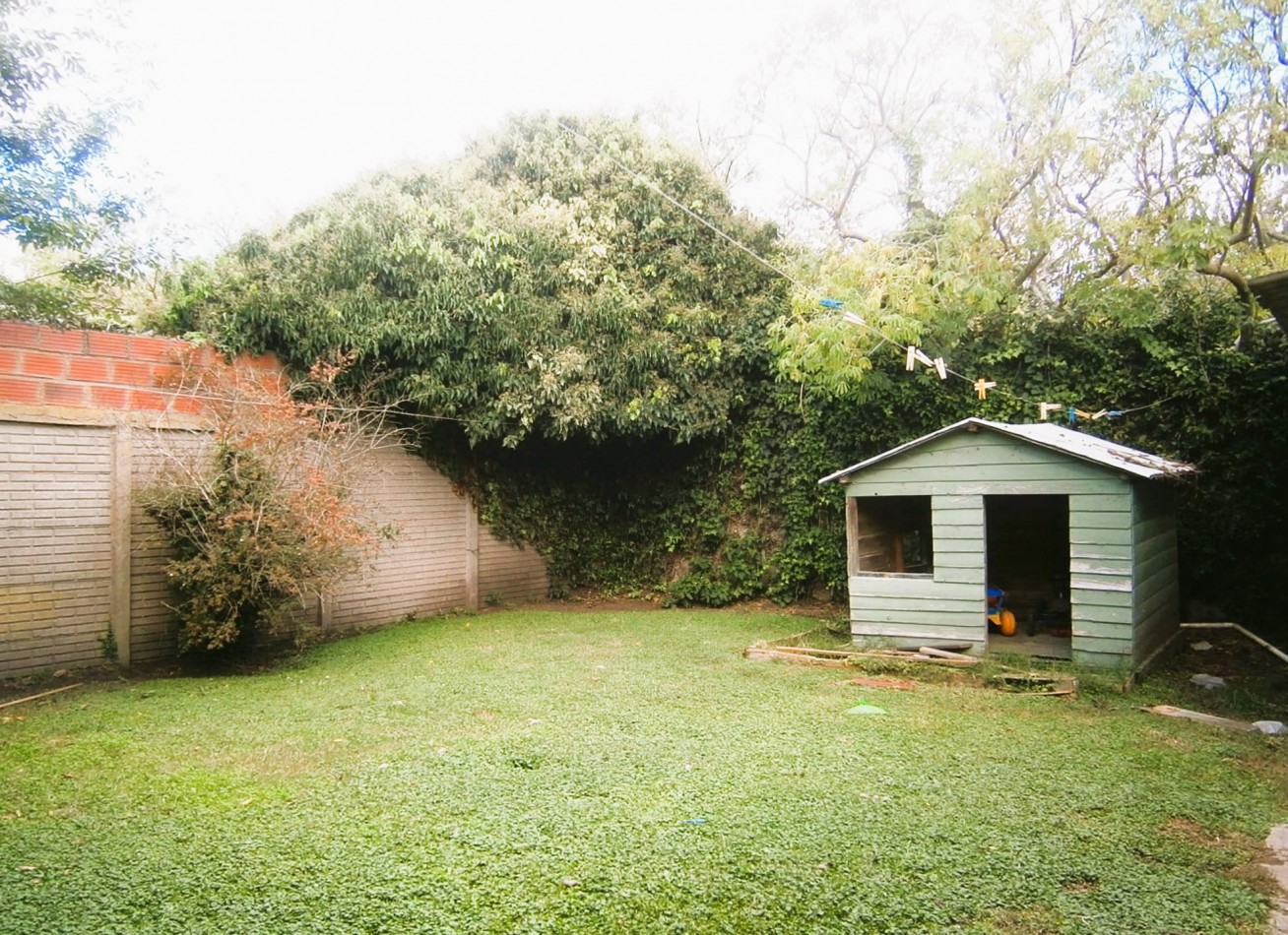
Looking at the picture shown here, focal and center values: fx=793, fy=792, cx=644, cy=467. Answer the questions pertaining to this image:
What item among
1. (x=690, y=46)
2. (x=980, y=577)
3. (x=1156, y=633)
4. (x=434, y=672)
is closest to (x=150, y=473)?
(x=434, y=672)

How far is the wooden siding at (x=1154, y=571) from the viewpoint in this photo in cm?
630

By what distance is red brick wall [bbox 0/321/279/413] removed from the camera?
623 centimetres

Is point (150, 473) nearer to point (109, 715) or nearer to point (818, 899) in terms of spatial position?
point (109, 715)

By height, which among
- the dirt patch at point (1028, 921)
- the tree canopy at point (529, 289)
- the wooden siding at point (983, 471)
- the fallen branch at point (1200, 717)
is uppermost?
the tree canopy at point (529, 289)

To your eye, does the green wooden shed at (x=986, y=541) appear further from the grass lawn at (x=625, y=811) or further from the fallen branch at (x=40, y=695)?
the fallen branch at (x=40, y=695)

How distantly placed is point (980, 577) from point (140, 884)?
19.7 ft

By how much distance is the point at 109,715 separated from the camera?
5.36 metres

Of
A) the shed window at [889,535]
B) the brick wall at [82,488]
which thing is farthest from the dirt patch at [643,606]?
the brick wall at [82,488]

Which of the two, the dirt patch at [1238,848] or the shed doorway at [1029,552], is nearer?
the dirt patch at [1238,848]

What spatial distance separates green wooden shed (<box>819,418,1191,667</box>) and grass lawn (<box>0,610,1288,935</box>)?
76 cm

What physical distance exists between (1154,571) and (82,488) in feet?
29.8

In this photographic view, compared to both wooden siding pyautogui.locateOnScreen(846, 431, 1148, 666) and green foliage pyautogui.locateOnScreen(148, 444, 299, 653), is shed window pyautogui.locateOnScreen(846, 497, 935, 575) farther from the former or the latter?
green foliage pyautogui.locateOnScreen(148, 444, 299, 653)

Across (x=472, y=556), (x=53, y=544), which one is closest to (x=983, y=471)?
(x=472, y=556)

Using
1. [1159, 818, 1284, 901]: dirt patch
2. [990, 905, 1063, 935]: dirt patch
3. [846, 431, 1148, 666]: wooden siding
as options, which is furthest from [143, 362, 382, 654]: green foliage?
[1159, 818, 1284, 901]: dirt patch
